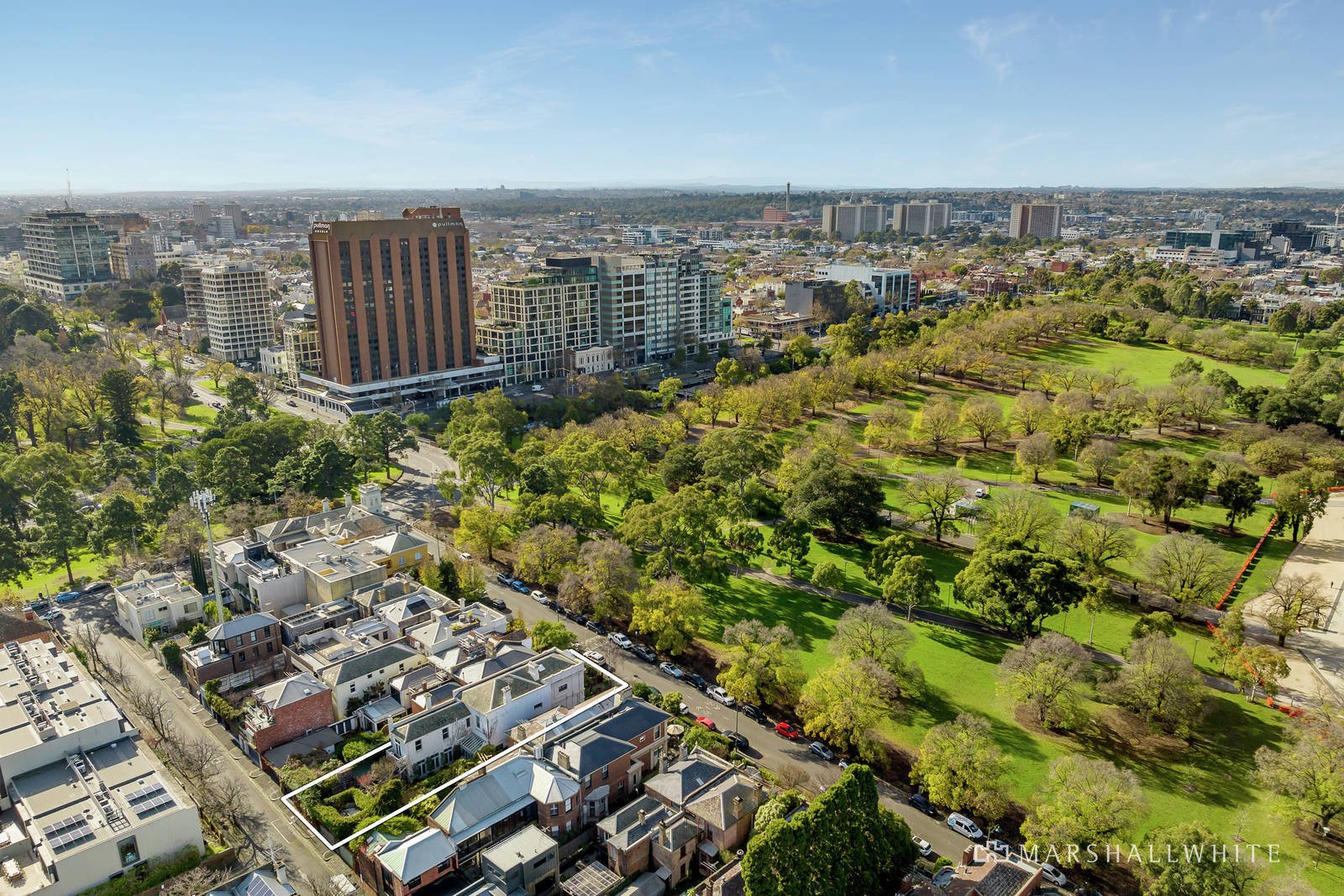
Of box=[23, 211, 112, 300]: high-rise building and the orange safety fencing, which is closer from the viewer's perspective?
the orange safety fencing

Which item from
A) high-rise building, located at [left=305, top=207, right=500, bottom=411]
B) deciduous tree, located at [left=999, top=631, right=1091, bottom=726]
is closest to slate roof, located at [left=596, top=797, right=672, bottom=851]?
deciduous tree, located at [left=999, top=631, right=1091, bottom=726]

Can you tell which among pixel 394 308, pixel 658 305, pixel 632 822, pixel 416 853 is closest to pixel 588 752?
pixel 632 822

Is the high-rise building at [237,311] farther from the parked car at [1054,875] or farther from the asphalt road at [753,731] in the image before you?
the parked car at [1054,875]

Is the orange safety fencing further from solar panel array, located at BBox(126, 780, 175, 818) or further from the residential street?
solar panel array, located at BBox(126, 780, 175, 818)

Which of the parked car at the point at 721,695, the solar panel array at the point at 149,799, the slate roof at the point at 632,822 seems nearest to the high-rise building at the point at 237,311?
the solar panel array at the point at 149,799

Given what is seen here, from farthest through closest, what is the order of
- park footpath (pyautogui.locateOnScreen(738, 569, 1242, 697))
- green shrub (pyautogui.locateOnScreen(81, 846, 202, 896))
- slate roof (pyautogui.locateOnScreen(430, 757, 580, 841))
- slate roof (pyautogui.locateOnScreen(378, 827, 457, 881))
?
1. park footpath (pyautogui.locateOnScreen(738, 569, 1242, 697))
2. slate roof (pyautogui.locateOnScreen(430, 757, 580, 841))
3. slate roof (pyautogui.locateOnScreen(378, 827, 457, 881))
4. green shrub (pyautogui.locateOnScreen(81, 846, 202, 896))
